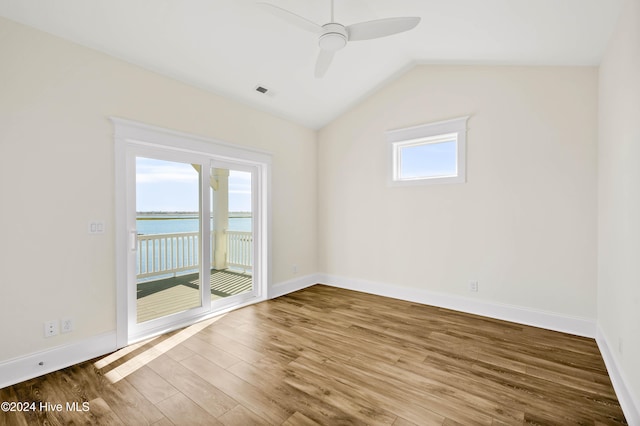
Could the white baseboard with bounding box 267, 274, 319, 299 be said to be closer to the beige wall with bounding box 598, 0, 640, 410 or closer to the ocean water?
the ocean water

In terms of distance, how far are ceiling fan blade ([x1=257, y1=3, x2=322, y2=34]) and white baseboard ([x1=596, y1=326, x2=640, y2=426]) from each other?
3140 mm

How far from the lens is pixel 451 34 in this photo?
2.94 meters

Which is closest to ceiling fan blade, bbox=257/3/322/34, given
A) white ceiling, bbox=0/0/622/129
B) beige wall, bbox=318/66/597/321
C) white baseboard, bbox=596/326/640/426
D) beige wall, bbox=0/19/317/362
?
white ceiling, bbox=0/0/622/129

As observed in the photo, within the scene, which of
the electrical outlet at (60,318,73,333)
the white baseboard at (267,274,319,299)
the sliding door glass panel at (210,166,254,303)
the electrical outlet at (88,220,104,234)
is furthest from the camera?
the white baseboard at (267,274,319,299)

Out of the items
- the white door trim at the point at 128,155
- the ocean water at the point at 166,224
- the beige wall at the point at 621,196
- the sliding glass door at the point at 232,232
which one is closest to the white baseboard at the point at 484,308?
the beige wall at the point at 621,196

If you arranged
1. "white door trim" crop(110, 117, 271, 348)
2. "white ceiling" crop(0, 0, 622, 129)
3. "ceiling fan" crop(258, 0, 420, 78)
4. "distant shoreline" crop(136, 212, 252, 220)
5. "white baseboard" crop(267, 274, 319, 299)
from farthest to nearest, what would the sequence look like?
1. "white baseboard" crop(267, 274, 319, 299)
2. "distant shoreline" crop(136, 212, 252, 220)
3. "white door trim" crop(110, 117, 271, 348)
4. "white ceiling" crop(0, 0, 622, 129)
5. "ceiling fan" crop(258, 0, 420, 78)

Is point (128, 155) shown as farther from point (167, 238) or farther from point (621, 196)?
point (621, 196)

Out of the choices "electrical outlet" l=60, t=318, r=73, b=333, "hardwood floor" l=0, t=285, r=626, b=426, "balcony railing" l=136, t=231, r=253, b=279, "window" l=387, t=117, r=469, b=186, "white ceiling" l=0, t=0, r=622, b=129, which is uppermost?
"white ceiling" l=0, t=0, r=622, b=129

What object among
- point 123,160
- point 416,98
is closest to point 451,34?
point 416,98

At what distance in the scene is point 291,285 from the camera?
4520 mm

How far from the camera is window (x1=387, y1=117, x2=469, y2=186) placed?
365cm

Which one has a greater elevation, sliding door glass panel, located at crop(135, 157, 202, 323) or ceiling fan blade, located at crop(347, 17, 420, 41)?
ceiling fan blade, located at crop(347, 17, 420, 41)

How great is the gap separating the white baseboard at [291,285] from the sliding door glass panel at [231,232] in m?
0.34

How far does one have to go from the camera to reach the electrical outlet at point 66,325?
2.37m
